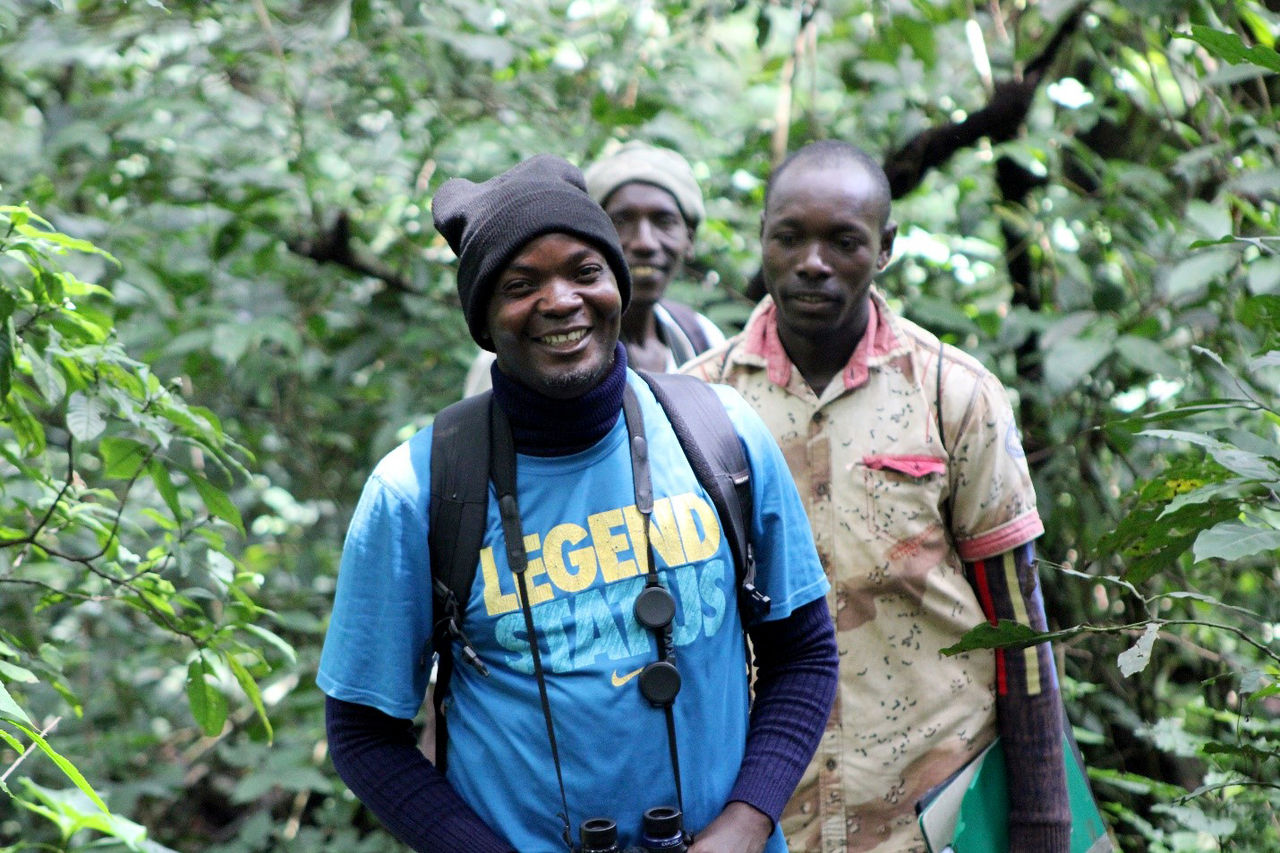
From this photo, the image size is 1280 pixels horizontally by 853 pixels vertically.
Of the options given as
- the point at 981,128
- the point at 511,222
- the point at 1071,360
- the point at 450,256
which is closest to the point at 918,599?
the point at 511,222

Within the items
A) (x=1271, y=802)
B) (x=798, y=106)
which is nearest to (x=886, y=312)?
(x=1271, y=802)

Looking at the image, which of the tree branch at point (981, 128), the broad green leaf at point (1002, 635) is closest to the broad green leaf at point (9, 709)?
the broad green leaf at point (1002, 635)

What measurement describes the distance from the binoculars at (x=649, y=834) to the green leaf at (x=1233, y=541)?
0.80 metres

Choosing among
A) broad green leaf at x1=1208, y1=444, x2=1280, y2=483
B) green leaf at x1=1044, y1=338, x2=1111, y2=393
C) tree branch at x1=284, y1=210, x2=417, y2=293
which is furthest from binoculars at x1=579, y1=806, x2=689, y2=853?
tree branch at x1=284, y1=210, x2=417, y2=293

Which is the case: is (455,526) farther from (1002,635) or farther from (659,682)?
(1002,635)

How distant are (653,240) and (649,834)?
177 centimetres

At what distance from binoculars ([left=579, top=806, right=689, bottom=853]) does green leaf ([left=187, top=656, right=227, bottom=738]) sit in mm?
968

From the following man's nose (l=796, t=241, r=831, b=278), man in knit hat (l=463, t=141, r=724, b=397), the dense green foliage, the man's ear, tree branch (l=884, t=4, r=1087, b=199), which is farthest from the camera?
tree branch (l=884, t=4, r=1087, b=199)

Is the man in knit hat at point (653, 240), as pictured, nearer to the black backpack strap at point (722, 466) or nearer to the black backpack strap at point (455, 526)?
the black backpack strap at point (722, 466)

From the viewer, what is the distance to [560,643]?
1973 millimetres

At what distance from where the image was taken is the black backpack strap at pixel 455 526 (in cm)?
198

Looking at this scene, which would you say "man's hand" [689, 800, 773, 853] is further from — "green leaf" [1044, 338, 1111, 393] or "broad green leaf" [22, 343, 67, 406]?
"green leaf" [1044, 338, 1111, 393]

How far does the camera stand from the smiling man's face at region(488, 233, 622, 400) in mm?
2014

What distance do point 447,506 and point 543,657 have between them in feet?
0.83
